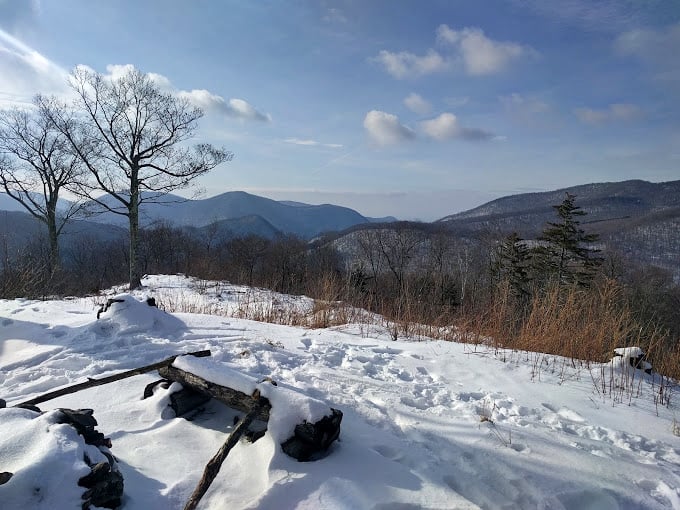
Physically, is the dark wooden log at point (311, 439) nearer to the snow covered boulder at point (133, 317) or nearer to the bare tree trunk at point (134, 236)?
the snow covered boulder at point (133, 317)

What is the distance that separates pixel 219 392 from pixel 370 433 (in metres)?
1.02

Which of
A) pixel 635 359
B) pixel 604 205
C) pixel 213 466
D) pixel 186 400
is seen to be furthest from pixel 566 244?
pixel 604 205

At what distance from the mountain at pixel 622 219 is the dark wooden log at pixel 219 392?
151ft

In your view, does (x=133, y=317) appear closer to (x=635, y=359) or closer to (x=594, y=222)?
(x=635, y=359)

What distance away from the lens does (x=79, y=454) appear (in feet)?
5.27

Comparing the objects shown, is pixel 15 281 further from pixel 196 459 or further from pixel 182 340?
pixel 196 459

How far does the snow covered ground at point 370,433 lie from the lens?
1.75 m

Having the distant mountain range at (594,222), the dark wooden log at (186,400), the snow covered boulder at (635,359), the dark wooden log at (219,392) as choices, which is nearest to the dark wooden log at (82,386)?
the dark wooden log at (219,392)

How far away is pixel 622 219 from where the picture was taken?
138 meters

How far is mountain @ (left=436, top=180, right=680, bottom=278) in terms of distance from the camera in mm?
97500

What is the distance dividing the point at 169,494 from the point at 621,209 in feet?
687

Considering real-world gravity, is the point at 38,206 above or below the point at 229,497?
above

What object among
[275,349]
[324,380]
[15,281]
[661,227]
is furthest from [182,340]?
[661,227]

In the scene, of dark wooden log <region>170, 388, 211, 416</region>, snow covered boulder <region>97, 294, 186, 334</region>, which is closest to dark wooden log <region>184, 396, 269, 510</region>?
dark wooden log <region>170, 388, 211, 416</region>
